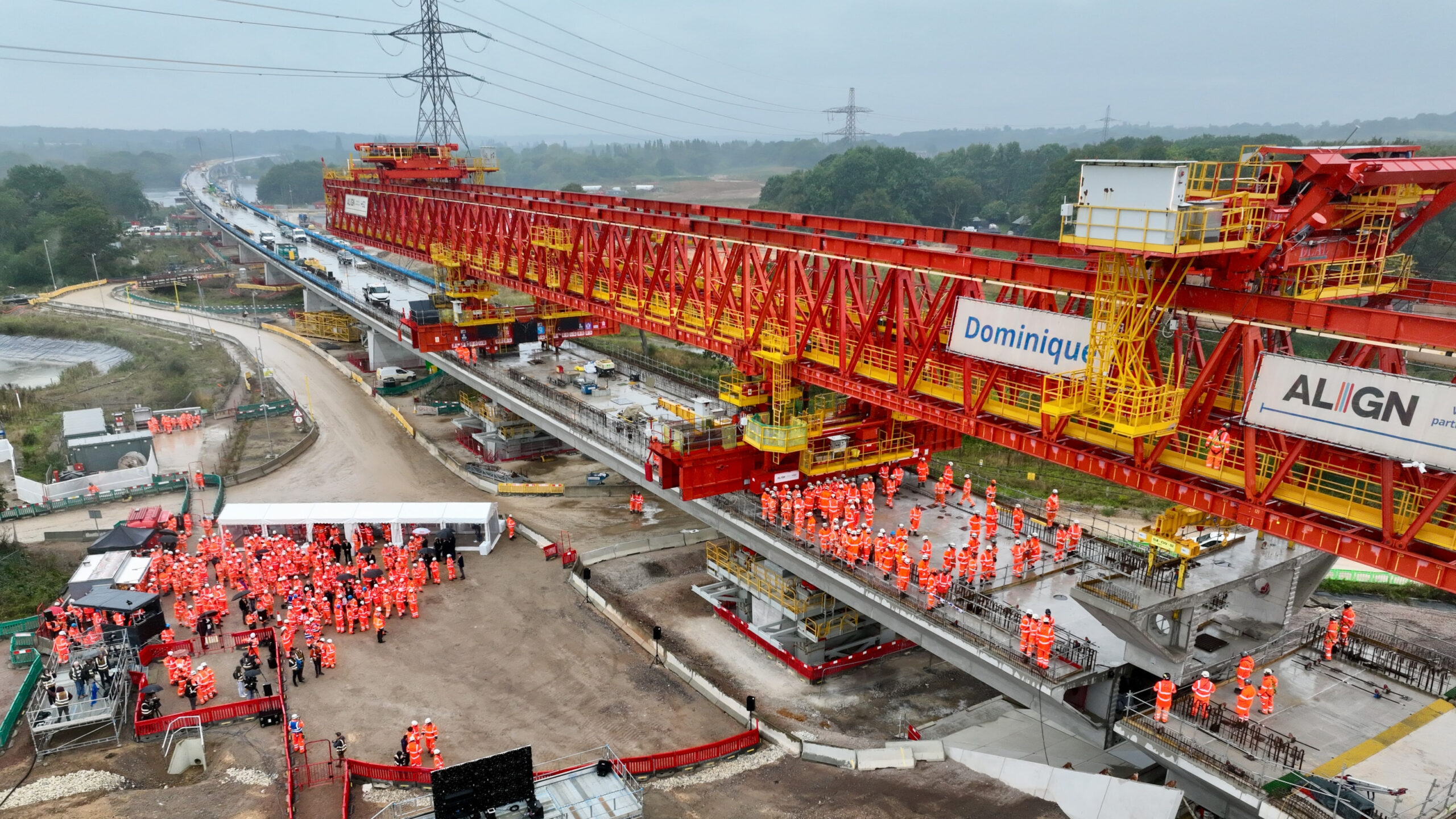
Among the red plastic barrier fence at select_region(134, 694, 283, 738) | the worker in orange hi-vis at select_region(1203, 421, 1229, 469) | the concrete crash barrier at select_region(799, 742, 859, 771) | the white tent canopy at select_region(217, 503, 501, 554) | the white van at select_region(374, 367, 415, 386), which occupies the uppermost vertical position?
the worker in orange hi-vis at select_region(1203, 421, 1229, 469)

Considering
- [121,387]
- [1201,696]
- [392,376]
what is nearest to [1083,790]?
[1201,696]

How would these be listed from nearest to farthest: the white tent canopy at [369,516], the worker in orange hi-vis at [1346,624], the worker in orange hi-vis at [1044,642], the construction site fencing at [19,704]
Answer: the worker in orange hi-vis at [1044,642] < the worker in orange hi-vis at [1346,624] < the construction site fencing at [19,704] < the white tent canopy at [369,516]

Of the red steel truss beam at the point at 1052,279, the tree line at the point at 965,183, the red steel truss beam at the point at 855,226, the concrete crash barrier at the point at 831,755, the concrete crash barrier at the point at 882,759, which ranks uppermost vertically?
the tree line at the point at 965,183

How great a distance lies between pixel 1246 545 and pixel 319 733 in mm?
23266

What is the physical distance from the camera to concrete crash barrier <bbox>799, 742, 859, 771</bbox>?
20922mm

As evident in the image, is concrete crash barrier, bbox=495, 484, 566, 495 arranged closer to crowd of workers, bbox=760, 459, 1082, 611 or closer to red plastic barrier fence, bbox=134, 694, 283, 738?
crowd of workers, bbox=760, 459, 1082, 611

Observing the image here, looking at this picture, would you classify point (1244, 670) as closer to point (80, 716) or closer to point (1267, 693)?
point (1267, 693)

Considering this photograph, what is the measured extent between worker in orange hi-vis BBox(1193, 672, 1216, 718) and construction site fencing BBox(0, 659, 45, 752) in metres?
27.5

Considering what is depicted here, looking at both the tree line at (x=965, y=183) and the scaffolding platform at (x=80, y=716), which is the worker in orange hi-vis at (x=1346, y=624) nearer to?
the scaffolding platform at (x=80, y=716)

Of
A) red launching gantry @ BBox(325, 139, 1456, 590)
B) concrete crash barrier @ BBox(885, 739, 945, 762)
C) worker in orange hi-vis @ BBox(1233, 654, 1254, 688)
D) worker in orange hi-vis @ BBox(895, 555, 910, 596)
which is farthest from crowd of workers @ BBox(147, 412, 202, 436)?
worker in orange hi-vis @ BBox(1233, 654, 1254, 688)

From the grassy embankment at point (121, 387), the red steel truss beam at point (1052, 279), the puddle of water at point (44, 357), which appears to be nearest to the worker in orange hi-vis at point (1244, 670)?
the red steel truss beam at point (1052, 279)

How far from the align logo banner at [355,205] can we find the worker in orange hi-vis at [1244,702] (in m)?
53.5

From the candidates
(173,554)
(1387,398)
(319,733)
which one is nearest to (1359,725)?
(1387,398)

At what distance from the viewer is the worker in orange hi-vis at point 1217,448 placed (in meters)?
16.1
